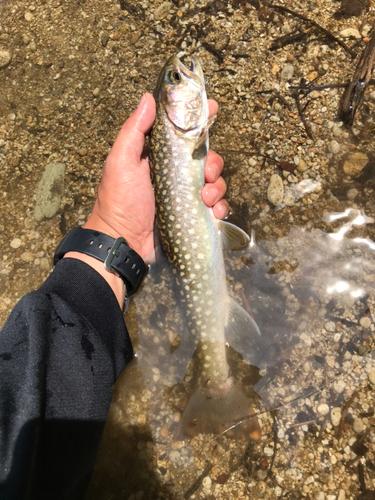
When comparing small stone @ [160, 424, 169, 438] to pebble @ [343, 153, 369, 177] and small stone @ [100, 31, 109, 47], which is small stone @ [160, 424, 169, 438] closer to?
pebble @ [343, 153, 369, 177]

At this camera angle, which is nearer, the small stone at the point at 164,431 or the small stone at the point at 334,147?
the small stone at the point at 164,431

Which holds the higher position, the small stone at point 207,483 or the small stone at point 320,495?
the small stone at point 207,483

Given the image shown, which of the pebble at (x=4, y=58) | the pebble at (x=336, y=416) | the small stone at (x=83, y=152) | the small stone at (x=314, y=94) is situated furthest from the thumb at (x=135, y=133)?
the pebble at (x=336, y=416)

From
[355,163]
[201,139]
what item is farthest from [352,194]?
[201,139]

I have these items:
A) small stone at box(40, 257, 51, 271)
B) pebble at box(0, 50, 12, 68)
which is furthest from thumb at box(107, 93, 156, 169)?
pebble at box(0, 50, 12, 68)

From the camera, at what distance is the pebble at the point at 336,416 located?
8.64ft

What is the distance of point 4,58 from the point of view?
3.54 metres

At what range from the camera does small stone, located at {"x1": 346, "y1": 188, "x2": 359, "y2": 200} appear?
2.92m

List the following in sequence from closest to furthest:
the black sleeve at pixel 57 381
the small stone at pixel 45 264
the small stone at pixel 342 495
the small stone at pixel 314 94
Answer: the black sleeve at pixel 57 381
the small stone at pixel 342 495
the small stone at pixel 314 94
the small stone at pixel 45 264

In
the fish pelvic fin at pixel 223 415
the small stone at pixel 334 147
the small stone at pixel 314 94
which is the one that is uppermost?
the small stone at pixel 314 94

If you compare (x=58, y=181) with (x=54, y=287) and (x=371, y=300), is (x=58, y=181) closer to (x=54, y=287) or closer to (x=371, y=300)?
(x=54, y=287)

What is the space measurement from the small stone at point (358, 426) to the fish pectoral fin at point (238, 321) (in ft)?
3.39

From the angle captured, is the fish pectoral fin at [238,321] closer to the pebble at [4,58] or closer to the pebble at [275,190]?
the pebble at [275,190]

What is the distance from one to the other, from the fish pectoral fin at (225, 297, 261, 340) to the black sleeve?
89 cm
